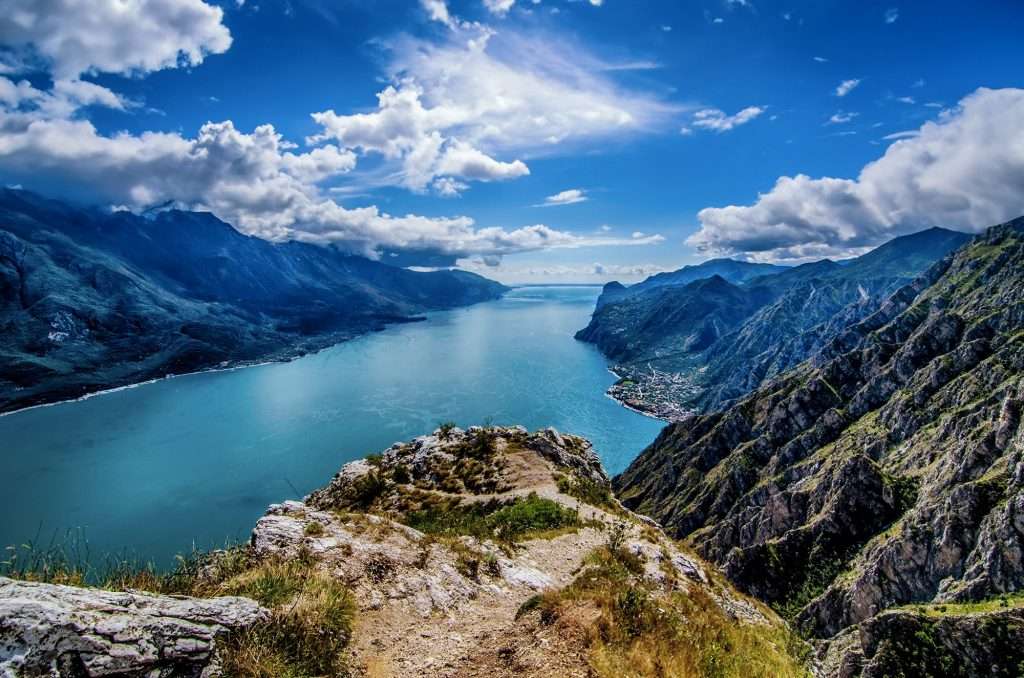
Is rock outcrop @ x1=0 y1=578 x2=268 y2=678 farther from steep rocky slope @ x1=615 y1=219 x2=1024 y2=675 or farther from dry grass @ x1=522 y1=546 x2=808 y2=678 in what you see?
steep rocky slope @ x1=615 y1=219 x2=1024 y2=675

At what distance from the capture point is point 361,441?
17812cm

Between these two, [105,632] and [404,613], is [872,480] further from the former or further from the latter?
[105,632]

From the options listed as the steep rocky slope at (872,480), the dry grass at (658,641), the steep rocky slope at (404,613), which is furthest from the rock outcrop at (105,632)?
the steep rocky slope at (872,480)

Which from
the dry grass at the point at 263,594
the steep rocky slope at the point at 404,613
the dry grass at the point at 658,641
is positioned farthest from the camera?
the dry grass at the point at 658,641

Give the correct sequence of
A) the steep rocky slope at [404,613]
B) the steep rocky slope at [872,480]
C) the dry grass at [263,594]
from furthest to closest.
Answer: the steep rocky slope at [872,480] < the dry grass at [263,594] < the steep rocky slope at [404,613]

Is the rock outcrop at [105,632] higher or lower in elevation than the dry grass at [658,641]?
higher

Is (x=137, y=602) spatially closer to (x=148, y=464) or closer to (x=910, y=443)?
(x=910, y=443)

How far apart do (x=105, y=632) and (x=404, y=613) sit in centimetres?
771

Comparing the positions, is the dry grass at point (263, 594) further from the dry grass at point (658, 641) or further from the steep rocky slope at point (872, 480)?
the steep rocky slope at point (872, 480)

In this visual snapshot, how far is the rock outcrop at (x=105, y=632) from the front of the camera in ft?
22.5

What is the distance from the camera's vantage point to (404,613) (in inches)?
541

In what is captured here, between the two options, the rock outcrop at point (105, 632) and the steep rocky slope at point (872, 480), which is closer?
the rock outcrop at point (105, 632)

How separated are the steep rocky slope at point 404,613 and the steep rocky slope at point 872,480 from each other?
50.8 m

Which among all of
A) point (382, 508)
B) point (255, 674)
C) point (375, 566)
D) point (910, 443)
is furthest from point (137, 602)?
point (910, 443)
